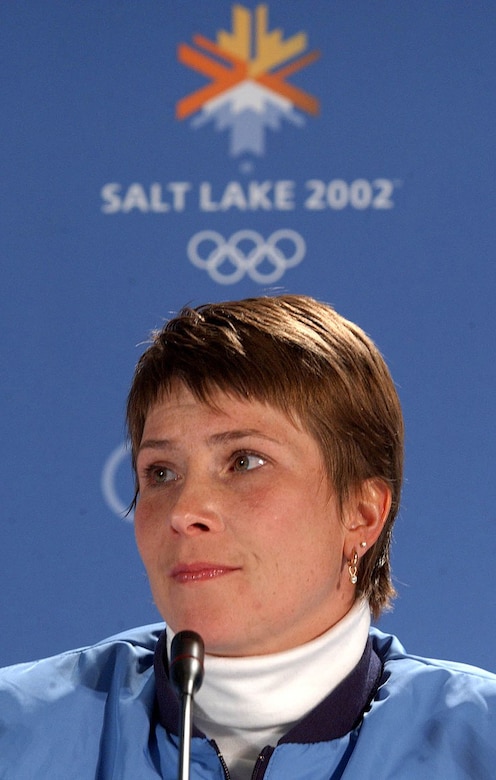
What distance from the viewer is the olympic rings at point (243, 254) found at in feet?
7.06

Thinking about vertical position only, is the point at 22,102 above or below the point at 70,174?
above

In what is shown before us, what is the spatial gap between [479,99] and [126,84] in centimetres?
65

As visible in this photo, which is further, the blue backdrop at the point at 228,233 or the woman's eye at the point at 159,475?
the blue backdrop at the point at 228,233

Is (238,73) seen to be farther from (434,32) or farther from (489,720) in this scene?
(489,720)

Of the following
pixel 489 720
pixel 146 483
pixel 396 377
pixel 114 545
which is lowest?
pixel 489 720

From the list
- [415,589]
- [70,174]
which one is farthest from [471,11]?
[415,589]

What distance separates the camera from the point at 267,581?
1.25m

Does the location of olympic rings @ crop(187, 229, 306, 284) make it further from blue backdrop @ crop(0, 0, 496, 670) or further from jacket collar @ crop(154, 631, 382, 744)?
jacket collar @ crop(154, 631, 382, 744)

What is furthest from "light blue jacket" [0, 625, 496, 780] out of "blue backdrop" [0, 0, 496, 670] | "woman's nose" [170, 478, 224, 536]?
"blue backdrop" [0, 0, 496, 670]

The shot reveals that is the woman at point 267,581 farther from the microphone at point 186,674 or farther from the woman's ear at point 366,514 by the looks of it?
the microphone at point 186,674

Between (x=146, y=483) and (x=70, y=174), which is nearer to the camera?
(x=146, y=483)

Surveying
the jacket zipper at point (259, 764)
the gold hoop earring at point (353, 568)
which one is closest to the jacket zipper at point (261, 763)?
the jacket zipper at point (259, 764)

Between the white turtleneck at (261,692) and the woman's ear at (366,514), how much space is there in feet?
0.33

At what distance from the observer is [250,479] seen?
1270 mm
